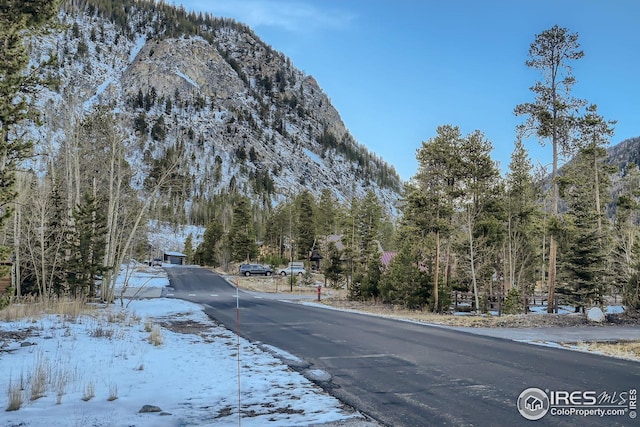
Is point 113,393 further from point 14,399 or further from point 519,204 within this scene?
point 519,204

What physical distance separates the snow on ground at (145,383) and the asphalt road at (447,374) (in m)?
0.77

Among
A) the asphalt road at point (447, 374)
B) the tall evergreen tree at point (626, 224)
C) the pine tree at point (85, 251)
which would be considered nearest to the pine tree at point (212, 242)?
the pine tree at point (85, 251)

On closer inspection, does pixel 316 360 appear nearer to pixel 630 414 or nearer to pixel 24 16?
pixel 630 414

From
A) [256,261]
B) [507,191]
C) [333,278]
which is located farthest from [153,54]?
[507,191]

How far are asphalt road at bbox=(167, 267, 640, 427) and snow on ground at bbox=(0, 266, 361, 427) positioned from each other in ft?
2.52

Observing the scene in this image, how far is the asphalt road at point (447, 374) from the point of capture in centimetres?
511

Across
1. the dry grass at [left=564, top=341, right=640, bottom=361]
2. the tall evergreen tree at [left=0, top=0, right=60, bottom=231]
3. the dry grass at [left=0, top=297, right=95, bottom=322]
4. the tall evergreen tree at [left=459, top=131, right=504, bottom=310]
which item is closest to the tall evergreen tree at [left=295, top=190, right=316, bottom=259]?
the tall evergreen tree at [left=459, top=131, right=504, bottom=310]

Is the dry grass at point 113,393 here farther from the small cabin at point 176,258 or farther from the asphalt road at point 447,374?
the small cabin at point 176,258

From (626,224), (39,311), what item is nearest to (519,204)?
(626,224)

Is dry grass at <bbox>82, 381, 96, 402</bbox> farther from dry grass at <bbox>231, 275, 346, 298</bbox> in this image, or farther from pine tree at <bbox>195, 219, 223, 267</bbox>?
pine tree at <bbox>195, 219, 223, 267</bbox>

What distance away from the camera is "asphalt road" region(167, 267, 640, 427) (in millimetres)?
5105

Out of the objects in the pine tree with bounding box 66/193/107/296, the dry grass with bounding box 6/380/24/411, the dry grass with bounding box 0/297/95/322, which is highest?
the pine tree with bounding box 66/193/107/296

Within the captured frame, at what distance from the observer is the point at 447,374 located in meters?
7.16

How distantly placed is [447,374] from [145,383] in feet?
16.3
